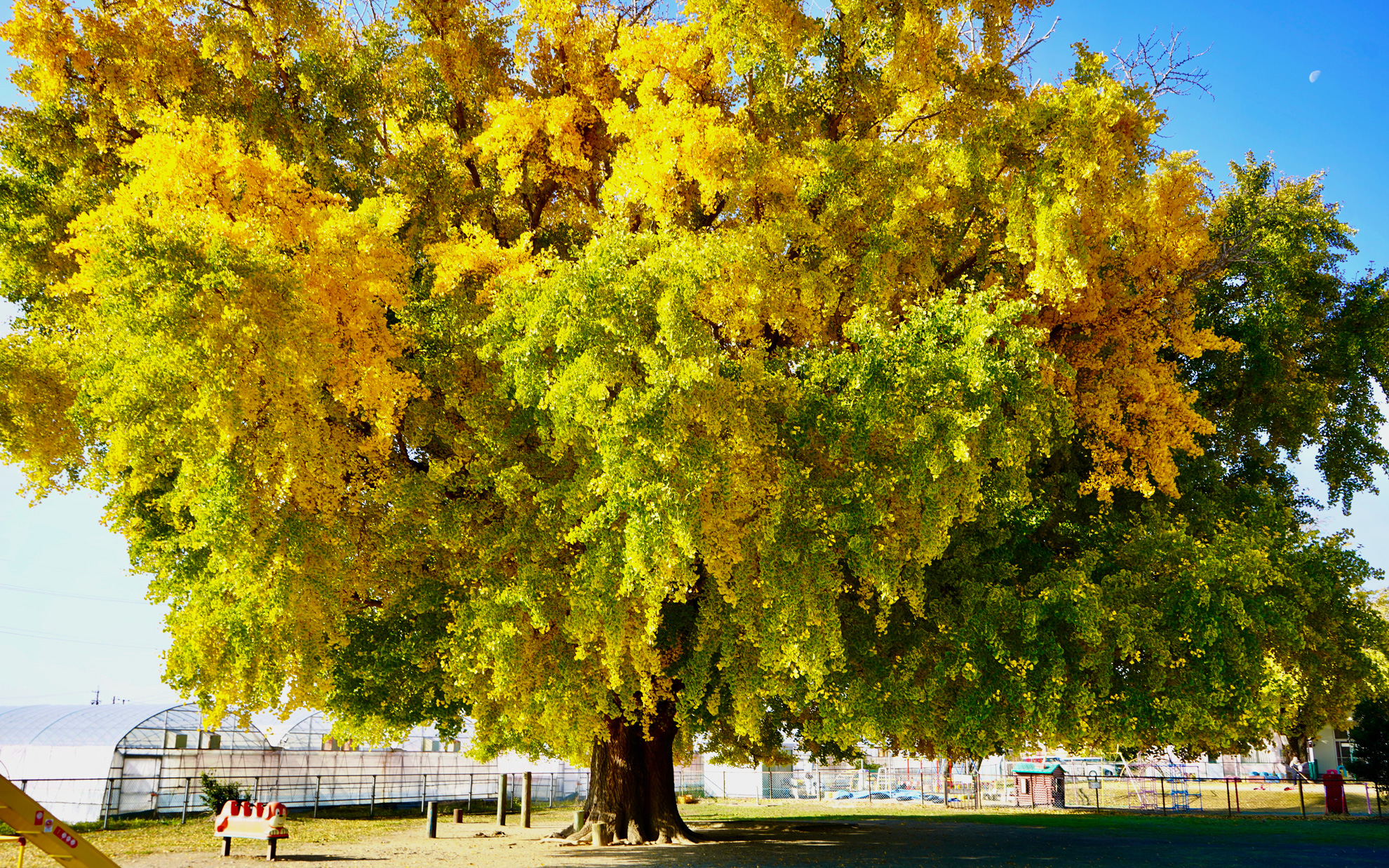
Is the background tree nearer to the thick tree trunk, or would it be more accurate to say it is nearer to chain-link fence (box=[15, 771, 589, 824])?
the thick tree trunk

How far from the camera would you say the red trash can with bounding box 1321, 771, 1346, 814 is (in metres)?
32.8

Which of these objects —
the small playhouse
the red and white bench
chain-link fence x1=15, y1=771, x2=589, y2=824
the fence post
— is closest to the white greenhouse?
chain-link fence x1=15, y1=771, x2=589, y2=824

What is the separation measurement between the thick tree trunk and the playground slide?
12.0m

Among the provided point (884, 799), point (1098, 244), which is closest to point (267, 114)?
point (1098, 244)

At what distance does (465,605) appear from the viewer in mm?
13977

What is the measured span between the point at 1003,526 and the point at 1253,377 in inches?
314

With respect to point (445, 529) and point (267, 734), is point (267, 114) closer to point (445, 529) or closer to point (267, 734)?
point (445, 529)

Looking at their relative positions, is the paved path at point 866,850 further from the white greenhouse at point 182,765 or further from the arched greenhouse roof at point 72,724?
the arched greenhouse roof at point 72,724

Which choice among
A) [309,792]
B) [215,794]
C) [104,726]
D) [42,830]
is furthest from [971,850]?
[104,726]

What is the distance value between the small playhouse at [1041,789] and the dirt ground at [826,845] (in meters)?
9.69

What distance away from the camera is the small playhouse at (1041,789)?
4162 cm

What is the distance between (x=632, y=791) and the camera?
21672 mm

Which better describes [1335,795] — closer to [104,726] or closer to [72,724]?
[104,726]

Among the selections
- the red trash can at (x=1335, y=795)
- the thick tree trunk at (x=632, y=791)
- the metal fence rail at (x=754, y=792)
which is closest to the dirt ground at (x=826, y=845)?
the thick tree trunk at (x=632, y=791)
